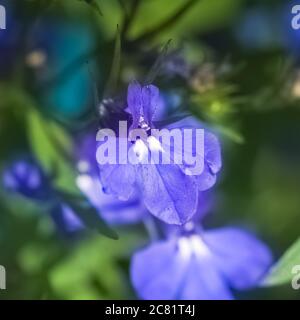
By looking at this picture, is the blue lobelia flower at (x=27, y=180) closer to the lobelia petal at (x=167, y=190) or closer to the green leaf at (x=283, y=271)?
the lobelia petal at (x=167, y=190)

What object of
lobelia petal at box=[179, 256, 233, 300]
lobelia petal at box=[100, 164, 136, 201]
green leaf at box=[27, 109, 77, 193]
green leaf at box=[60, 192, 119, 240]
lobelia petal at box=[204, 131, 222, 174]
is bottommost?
lobelia petal at box=[179, 256, 233, 300]

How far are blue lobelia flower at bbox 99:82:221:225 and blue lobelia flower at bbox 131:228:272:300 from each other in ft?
0.14

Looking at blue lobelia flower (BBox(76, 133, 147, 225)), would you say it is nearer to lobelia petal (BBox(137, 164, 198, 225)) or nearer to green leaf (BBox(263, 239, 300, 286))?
lobelia petal (BBox(137, 164, 198, 225))

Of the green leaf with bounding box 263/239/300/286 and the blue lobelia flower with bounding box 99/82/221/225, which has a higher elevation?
the blue lobelia flower with bounding box 99/82/221/225

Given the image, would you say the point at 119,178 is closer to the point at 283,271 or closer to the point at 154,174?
the point at 154,174

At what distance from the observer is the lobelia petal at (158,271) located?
77 centimetres

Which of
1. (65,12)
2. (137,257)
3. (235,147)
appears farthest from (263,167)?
(65,12)

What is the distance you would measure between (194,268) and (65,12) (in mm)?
314

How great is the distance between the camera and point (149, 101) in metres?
0.74

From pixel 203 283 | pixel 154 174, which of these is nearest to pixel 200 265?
pixel 203 283

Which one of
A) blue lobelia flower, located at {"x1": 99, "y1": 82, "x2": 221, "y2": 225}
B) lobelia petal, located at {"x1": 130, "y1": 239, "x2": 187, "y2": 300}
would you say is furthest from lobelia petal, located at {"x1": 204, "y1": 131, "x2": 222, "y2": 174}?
lobelia petal, located at {"x1": 130, "y1": 239, "x2": 187, "y2": 300}

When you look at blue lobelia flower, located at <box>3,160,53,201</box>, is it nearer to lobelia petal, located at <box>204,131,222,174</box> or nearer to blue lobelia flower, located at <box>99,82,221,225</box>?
blue lobelia flower, located at <box>99,82,221,225</box>

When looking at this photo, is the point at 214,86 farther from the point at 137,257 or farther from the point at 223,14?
the point at 137,257

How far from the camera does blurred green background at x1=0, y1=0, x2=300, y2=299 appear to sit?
739mm
